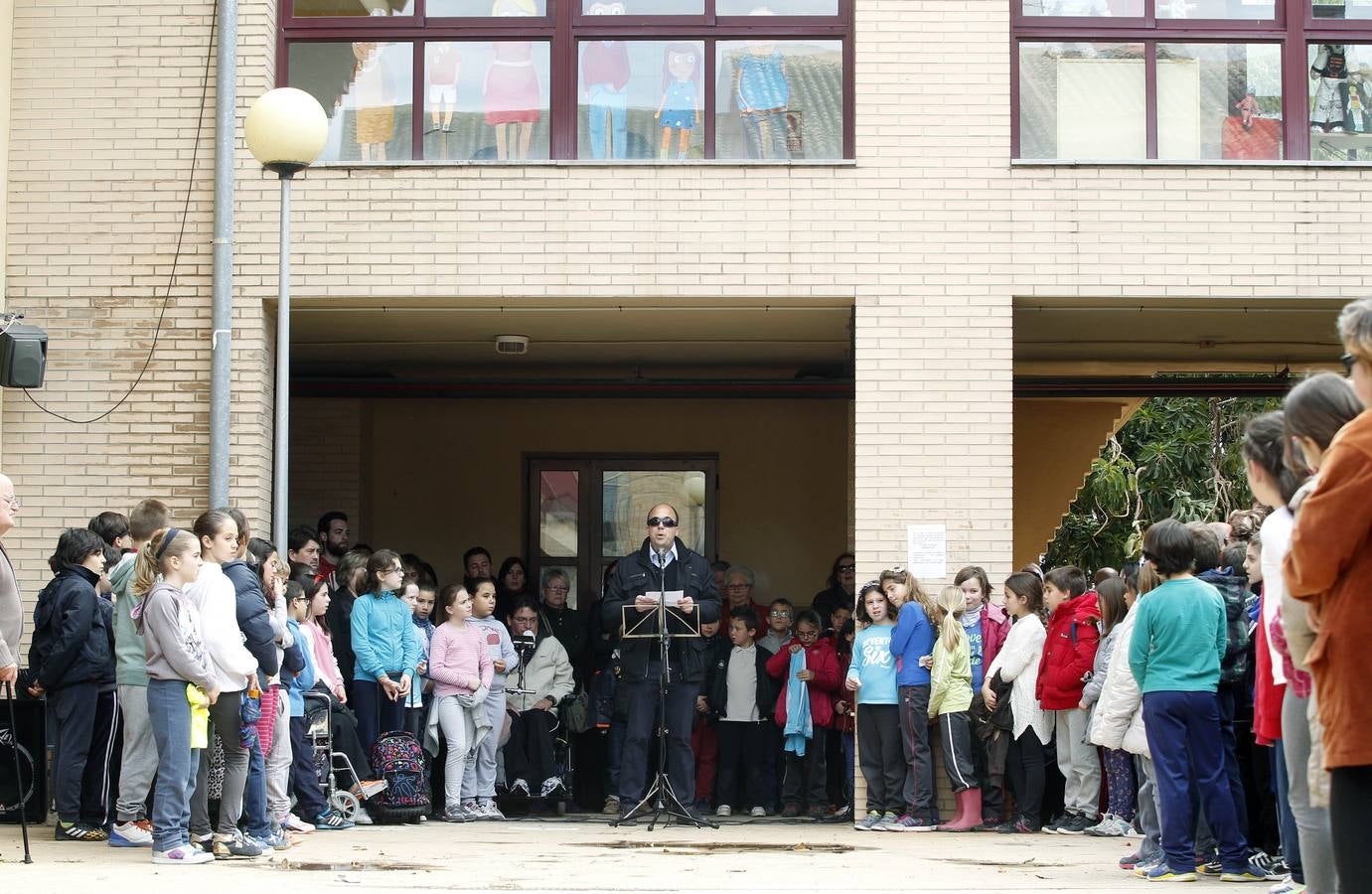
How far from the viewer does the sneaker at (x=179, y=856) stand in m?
8.47

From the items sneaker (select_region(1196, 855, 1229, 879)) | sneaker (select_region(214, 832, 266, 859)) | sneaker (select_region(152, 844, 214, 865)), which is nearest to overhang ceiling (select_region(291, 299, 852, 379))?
sneaker (select_region(214, 832, 266, 859))

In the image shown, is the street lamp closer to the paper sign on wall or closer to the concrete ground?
the concrete ground

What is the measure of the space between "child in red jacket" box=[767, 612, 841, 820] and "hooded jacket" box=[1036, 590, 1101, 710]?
200cm

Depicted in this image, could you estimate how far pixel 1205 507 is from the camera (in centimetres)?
2598

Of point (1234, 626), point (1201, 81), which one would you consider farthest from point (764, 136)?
point (1234, 626)

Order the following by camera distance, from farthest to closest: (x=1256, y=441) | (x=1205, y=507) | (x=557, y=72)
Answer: (x=1205, y=507)
(x=557, y=72)
(x=1256, y=441)

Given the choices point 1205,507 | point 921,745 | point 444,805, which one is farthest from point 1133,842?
point 1205,507

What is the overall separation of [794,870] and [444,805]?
399 cm

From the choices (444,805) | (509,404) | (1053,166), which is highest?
(1053,166)

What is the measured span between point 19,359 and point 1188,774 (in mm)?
7433

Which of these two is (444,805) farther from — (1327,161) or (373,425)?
(1327,161)

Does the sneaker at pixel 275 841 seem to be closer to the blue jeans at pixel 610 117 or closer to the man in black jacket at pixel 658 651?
the man in black jacket at pixel 658 651

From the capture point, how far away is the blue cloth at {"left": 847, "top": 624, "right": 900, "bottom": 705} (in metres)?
11.2

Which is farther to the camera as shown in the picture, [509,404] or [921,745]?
[509,404]
